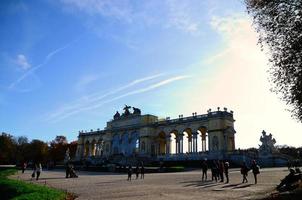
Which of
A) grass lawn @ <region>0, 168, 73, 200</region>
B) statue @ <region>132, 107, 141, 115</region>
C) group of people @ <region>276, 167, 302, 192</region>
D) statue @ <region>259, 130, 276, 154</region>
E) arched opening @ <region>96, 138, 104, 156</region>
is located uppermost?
statue @ <region>132, 107, 141, 115</region>

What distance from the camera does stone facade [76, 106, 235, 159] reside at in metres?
67.0

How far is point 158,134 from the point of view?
82000 mm

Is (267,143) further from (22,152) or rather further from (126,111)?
(22,152)

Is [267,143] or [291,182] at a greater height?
[267,143]

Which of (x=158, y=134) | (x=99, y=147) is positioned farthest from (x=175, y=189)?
(x=99, y=147)

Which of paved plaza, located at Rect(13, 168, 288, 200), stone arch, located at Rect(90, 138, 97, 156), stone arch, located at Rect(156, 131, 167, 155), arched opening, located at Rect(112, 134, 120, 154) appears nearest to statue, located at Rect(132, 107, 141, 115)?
stone arch, located at Rect(156, 131, 167, 155)

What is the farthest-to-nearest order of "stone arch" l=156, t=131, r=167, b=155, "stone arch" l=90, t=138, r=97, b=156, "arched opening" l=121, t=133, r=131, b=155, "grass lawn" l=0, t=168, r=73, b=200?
"stone arch" l=90, t=138, r=97, b=156, "arched opening" l=121, t=133, r=131, b=155, "stone arch" l=156, t=131, r=167, b=155, "grass lawn" l=0, t=168, r=73, b=200

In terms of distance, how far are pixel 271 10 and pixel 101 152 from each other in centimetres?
8652

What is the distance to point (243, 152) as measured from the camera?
57.4 metres

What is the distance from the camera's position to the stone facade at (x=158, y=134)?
67.0 m

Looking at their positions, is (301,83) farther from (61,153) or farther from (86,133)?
(61,153)

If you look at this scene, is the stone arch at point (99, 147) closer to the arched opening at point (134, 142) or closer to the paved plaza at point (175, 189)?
the arched opening at point (134, 142)

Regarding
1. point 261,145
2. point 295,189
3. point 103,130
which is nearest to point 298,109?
point 295,189

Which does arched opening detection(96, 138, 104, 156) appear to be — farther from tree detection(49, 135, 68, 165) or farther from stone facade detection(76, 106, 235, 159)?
tree detection(49, 135, 68, 165)
